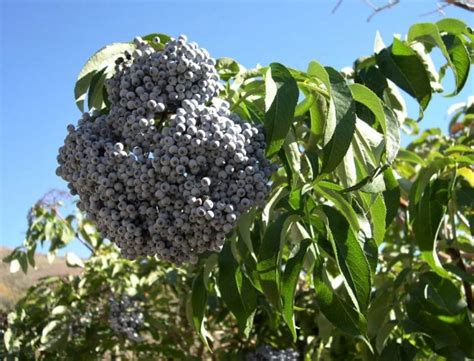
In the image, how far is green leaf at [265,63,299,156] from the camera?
156 cm

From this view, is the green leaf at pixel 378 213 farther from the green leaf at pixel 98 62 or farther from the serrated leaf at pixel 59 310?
the serrated leaf at pixel 59 310

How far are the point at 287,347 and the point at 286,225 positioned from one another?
244 cm

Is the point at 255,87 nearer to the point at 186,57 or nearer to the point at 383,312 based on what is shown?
the point at 186,57

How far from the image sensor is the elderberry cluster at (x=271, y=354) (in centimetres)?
367

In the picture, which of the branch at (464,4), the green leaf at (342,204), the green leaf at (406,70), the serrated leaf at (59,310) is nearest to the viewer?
the green leaf at (342,204)

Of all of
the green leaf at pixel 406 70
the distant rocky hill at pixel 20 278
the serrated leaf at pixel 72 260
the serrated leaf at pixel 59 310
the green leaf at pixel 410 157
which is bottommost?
the serrated leaf at pixel 59 310

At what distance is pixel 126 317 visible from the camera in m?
3.78

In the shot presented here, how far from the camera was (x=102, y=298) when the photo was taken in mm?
4125

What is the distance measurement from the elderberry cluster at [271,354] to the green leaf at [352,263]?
7.22ft

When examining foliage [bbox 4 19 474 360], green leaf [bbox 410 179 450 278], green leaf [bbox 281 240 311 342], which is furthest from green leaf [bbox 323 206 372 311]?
green leaf [bbox 410 179 450 278]

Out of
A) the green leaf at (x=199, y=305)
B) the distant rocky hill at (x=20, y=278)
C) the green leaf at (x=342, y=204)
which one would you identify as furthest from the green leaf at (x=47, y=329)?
the green leaf at (x=342, y=204)

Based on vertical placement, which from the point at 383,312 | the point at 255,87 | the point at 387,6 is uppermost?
the point at 387,6

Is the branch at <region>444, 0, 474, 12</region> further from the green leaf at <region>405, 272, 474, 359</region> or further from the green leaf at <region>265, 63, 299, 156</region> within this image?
the green leaf at <region>265, 63, 299, 156</region>

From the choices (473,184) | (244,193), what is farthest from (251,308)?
(473,184)
